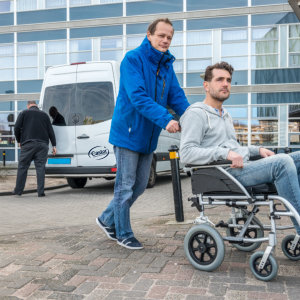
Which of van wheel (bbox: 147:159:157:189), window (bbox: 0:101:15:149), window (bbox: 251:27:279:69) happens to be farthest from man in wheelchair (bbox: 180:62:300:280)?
window (bbox: 0:101:15:149)

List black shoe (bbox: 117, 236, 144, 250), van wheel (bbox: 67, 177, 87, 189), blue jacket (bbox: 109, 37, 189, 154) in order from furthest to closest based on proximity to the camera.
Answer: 1. van wheel (bbox: 67, 177, 87, 189)
2. black shoe (bbox: 117, 236, 144, 250)
3. blue jacket (bbox: 109, 37, 189, 154)

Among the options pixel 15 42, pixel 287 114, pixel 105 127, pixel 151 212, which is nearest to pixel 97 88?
pixel 105 127

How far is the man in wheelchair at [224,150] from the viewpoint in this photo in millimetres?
3113

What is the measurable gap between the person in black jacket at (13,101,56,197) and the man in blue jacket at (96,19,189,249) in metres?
5.04

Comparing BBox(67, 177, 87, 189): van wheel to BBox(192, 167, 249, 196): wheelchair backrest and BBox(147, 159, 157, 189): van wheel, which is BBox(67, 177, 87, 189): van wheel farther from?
BBox(192, 167, 249, 196): wheelchair backrest

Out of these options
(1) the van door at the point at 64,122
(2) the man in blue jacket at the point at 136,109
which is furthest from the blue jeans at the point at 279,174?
(1) the van door at the point at 64,122

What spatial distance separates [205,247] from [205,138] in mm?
840

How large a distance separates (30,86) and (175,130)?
839 inches

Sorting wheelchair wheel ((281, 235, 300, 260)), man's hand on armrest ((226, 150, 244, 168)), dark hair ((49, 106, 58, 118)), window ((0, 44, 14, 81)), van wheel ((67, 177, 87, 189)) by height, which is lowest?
van wheel ((67, 177, 87, 189))

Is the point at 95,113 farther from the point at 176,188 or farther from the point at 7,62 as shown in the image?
the point at 7,62

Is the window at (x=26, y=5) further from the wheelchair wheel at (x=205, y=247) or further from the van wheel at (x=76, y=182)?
the wheelchair wheel at (x=205, y=247)

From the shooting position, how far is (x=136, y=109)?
3.91 meters

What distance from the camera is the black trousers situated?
895 cm

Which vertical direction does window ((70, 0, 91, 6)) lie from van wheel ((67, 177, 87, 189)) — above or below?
above
